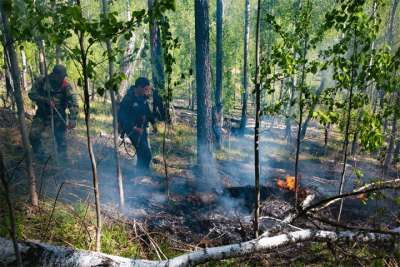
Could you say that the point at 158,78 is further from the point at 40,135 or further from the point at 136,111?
the point at 40,135

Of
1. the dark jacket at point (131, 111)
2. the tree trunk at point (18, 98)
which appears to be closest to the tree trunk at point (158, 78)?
the dark jacket at point (131, 111)

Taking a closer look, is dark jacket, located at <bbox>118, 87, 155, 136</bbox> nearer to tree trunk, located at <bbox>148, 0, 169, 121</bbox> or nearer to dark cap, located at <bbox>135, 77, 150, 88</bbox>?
dark cap, located at <bbox>135, 77, 150, 88</bbox>

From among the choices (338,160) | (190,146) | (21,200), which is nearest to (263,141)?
(338,160)

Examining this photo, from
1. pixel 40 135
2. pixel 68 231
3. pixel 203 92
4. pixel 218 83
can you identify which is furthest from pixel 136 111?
pixel 218 83

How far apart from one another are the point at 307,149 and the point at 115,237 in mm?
13838

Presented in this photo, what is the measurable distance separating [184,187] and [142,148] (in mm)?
1516

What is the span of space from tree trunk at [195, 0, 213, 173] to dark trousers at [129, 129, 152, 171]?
77.5 inches

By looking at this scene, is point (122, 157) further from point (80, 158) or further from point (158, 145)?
point (158, 145)

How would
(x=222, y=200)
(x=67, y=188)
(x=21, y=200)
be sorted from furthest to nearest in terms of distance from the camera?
1. (x=222, y=200)
2. (x=67, y=188)
3. (x=21, y=200)

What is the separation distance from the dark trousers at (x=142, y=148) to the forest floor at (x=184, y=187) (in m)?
0.35

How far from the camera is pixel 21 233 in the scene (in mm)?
4066

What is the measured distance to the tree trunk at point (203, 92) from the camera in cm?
908

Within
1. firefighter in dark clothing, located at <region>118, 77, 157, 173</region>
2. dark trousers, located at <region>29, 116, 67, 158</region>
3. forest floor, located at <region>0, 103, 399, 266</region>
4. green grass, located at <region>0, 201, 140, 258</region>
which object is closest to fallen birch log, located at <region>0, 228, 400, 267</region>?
forest floor, located at <region>0, 103, 399, 266</region>

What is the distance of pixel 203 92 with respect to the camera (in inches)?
372
